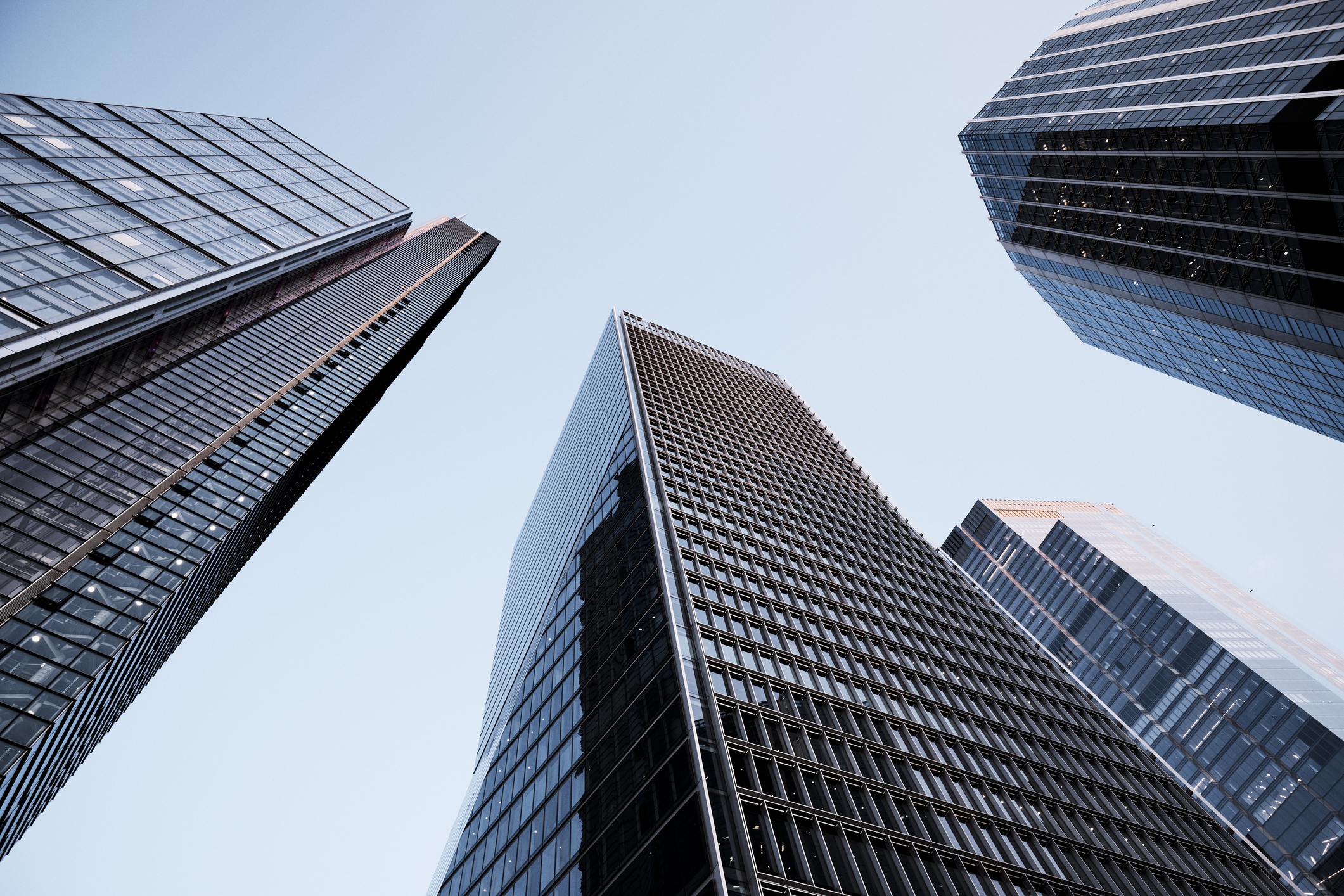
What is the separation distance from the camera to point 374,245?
11206 cm

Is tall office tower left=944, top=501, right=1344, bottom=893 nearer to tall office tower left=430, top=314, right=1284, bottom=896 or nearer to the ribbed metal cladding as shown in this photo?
tall office tower left=430, top=314, right=1284, bottom=896

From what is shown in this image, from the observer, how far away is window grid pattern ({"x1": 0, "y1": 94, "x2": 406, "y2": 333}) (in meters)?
39.7

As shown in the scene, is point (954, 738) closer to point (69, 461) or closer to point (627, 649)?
point (627, 649)

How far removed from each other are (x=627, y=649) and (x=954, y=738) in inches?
743

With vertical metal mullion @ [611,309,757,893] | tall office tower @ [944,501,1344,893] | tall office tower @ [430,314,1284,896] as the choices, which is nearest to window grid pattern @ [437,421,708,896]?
tall office tower @ [430,314,1284,896]

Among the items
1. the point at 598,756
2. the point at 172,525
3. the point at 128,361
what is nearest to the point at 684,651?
the point at 598,756

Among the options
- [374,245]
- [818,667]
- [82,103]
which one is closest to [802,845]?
[818,667]

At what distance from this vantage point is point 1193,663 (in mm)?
113875

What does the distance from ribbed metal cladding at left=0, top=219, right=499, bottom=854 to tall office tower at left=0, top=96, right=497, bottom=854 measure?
158mm

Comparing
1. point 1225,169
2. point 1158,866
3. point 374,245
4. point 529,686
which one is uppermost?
point 1225,169

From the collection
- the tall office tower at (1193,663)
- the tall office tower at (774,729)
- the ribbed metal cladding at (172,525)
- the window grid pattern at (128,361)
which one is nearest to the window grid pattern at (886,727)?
the tall office tower at (774,729)

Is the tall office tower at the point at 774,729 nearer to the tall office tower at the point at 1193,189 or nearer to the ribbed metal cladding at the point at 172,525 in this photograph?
the ribbed metal cladding at the point at 172,525

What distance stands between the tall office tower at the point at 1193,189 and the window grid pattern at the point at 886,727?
31.4m

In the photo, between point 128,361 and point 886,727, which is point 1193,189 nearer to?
point 886,727
